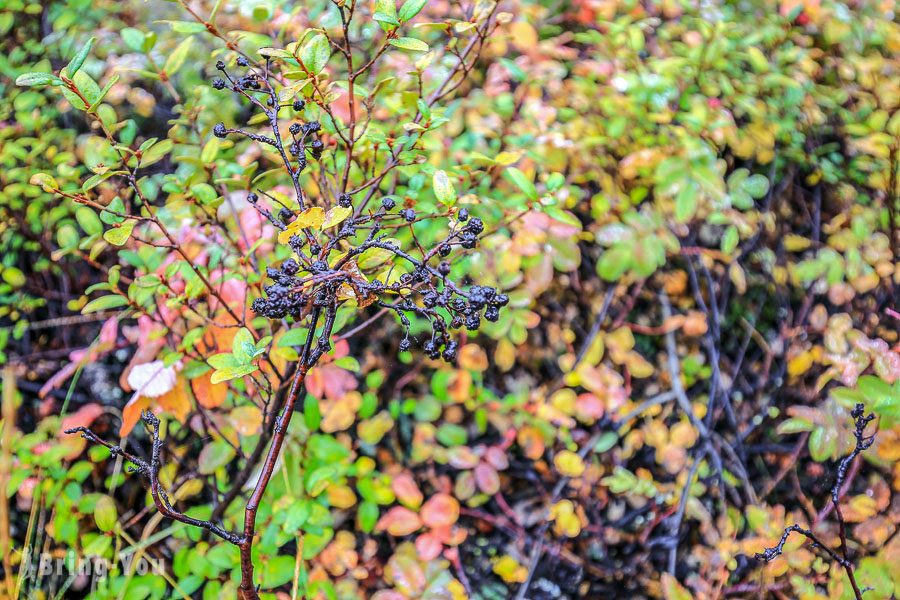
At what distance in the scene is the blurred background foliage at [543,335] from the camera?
54.4 inches

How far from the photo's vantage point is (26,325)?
1.72 metres

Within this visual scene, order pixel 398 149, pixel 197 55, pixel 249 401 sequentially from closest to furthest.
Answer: pixel 398 149, pixel 249 401, pixel 197 55

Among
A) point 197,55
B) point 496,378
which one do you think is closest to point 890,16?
point 496,378

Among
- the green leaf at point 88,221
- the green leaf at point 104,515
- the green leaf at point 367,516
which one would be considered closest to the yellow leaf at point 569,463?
the green leaf at point 367,516

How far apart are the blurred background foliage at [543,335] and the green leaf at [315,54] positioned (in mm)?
310

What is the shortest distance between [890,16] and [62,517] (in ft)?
11.3

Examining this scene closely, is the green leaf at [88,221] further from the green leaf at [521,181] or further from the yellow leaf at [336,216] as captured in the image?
the green leaf at [521,181]

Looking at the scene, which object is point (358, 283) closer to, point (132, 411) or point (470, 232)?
point (470, 232)

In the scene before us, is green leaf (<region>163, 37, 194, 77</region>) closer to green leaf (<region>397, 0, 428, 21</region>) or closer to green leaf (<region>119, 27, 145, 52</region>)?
green leaf (<region>119, 27, 145, 52</region>)

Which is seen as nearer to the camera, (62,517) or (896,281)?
(62,517)

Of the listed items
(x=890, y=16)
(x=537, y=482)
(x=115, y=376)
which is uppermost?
(x=890, y=16)

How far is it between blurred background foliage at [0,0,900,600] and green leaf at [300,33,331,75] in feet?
1.02

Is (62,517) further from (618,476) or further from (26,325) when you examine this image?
(618,476)

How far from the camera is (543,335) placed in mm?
1969
